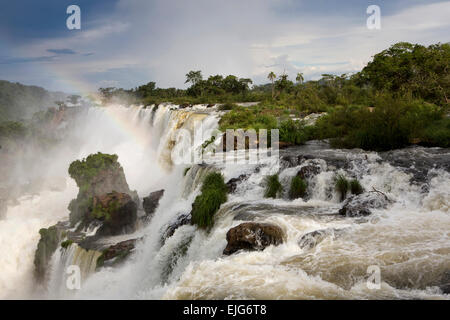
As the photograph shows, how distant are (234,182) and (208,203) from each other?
5.01ft

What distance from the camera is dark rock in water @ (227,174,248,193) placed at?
8.87 meters

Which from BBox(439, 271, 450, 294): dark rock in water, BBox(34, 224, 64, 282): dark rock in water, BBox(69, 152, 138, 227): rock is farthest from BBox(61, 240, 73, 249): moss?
BBox(439, 271, 450, 294): dark rock in water

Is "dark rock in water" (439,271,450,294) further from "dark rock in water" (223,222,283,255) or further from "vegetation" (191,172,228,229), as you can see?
"vegetation" (191,172,228,229)

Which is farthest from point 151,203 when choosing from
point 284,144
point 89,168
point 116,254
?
point 284,144

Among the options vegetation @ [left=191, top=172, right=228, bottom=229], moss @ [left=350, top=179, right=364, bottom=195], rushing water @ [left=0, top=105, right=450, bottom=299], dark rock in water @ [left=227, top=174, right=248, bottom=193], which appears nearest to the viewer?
rushing water @ [left=0, top=105, right=450, bottom=299]

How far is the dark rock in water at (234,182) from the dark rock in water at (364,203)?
2997 mm

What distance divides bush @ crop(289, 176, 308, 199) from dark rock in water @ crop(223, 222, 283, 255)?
2.47 meters

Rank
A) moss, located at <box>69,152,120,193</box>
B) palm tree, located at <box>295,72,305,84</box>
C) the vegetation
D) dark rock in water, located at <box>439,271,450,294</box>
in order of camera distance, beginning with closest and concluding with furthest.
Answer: dark rock in water, located at <box>439,271,450,294</box>
the vegetation
moss, located at <box>69,152,120,193</box>
palm tree, located at <box>295,72,305,84</box>

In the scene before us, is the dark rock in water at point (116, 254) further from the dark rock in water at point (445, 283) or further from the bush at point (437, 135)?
the bush at point (437, 135)

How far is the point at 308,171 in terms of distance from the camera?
847 centimetres

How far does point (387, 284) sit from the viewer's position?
4.21m

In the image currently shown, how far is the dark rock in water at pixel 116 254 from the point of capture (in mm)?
9155
